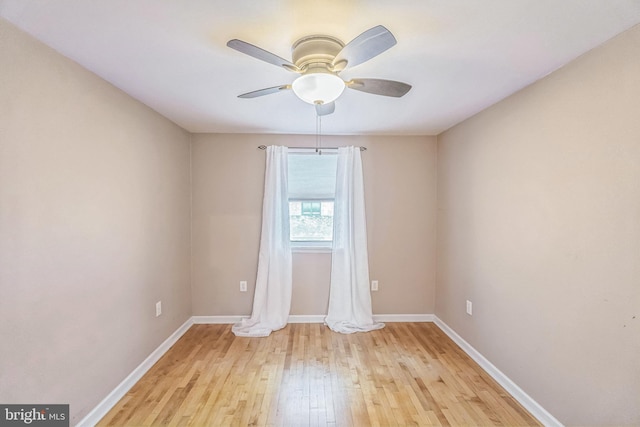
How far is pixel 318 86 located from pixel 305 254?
91.3 inches

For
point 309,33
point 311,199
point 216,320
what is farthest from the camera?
point 311,199

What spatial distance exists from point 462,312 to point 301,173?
2.34 metres

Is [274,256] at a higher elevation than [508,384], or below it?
higher

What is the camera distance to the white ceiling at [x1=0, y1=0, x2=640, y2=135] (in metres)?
1.20

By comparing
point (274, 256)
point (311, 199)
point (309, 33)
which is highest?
point (309, 33)

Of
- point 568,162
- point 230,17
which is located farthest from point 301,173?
point 568,162

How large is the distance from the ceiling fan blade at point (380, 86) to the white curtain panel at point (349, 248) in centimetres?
169

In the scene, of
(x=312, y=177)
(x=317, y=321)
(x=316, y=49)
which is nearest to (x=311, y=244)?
(x=312, y=177)

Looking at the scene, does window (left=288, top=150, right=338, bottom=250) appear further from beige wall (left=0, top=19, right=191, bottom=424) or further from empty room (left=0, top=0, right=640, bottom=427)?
beige wall (left=0, top=19, right=191, bottom=424)

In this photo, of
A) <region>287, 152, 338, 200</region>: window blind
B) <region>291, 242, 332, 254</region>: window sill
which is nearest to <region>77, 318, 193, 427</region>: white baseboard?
<region>291, 242, 332, 254</region>: window sill

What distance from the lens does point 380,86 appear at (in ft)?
5.22

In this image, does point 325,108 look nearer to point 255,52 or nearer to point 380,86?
point 380,86

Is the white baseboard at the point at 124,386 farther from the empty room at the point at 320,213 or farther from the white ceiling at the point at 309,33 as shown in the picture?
the white ceiling at the point at 309,33

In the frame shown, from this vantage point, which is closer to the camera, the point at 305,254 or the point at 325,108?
the point at 325,108
